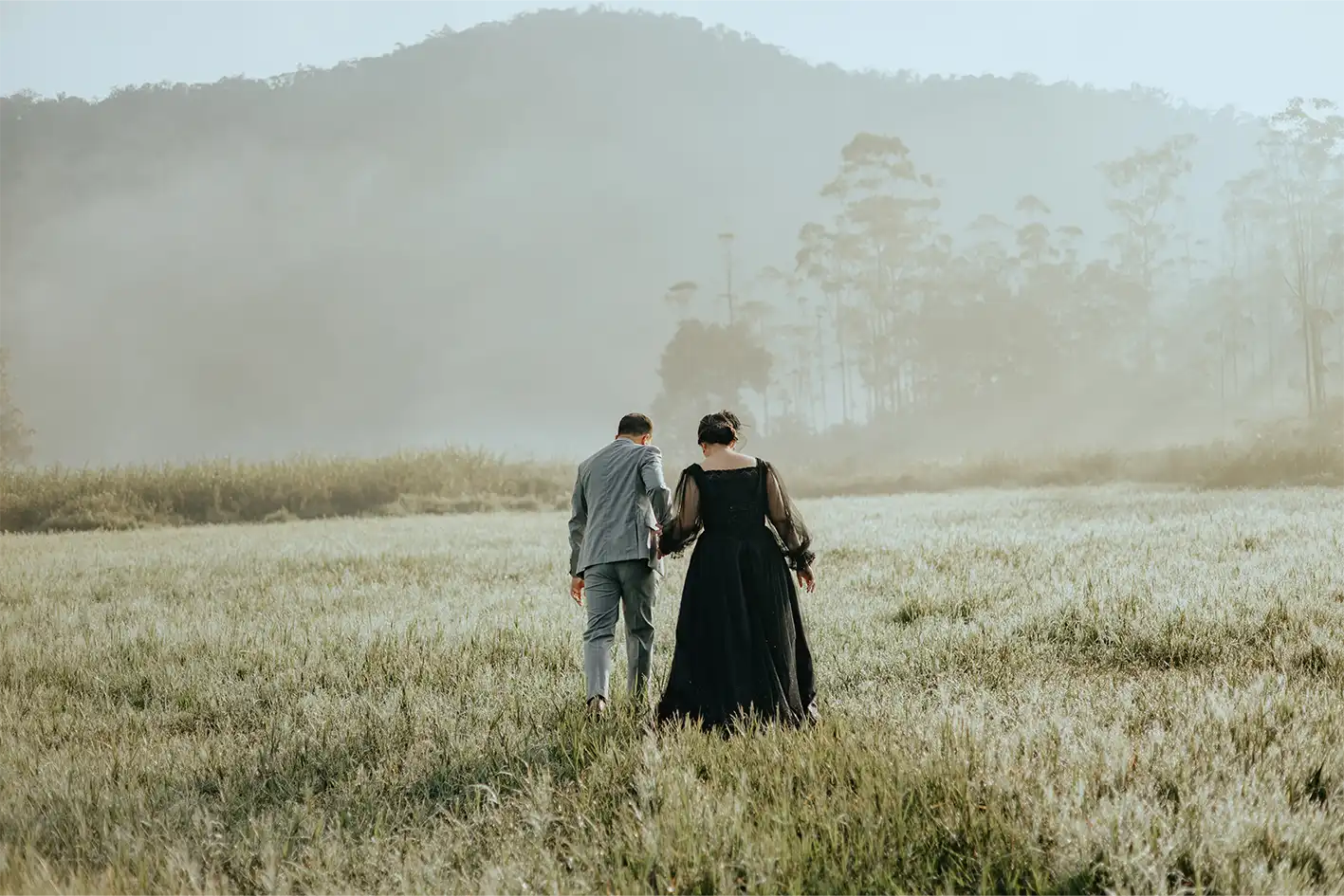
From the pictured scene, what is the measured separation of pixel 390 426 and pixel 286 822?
176602 millimetres

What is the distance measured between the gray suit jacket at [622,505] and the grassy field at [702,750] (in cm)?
104

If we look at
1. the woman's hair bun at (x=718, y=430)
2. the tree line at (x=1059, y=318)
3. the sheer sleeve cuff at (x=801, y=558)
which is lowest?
the sheer sleeve cuff at (x=801, y=558)

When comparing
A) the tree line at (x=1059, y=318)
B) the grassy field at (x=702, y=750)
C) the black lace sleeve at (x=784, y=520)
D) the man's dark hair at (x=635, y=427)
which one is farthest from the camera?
the tree line at (x=1059, y=318)

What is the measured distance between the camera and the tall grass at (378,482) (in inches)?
1120

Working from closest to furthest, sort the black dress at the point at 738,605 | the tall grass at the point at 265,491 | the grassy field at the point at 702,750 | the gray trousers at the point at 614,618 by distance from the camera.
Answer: the grassy field at the point at 702,750 → the black dress at the point at 738,605 → the gray trousers at the point at 614,618 → the tall grass at the point at 265,491

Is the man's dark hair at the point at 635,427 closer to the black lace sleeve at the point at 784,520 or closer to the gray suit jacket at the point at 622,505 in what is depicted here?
the gray suit jacket at the point at 622,505

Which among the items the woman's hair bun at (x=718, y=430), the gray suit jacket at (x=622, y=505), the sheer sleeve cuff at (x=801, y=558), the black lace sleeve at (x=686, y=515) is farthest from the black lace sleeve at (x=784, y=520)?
the gray suit jacket at (x=622, y=505)

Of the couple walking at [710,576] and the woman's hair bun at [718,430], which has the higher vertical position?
the woman's hair bun at [718,430]

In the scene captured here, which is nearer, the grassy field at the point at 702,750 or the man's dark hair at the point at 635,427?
the grassy field at the point at 702,750

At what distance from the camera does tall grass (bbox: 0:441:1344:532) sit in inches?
1120

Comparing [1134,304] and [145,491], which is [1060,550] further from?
[1134,304]

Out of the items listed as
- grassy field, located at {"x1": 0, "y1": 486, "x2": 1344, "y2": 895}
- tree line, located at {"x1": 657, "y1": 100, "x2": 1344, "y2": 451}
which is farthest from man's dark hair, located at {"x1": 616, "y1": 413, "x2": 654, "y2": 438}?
tree line, located at {"x1": 657, "y1": 100, "x2": 1344, "y2": 451}

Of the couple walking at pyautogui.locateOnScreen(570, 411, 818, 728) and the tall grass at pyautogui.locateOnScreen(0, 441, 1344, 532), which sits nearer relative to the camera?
the couple walking at pyautogui.locateOnScreen(570, 411, 818, 728)

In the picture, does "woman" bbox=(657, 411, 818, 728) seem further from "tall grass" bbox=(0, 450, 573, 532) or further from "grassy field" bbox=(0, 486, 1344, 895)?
"tall grass" bbox=(0, 450, 573, 532)
